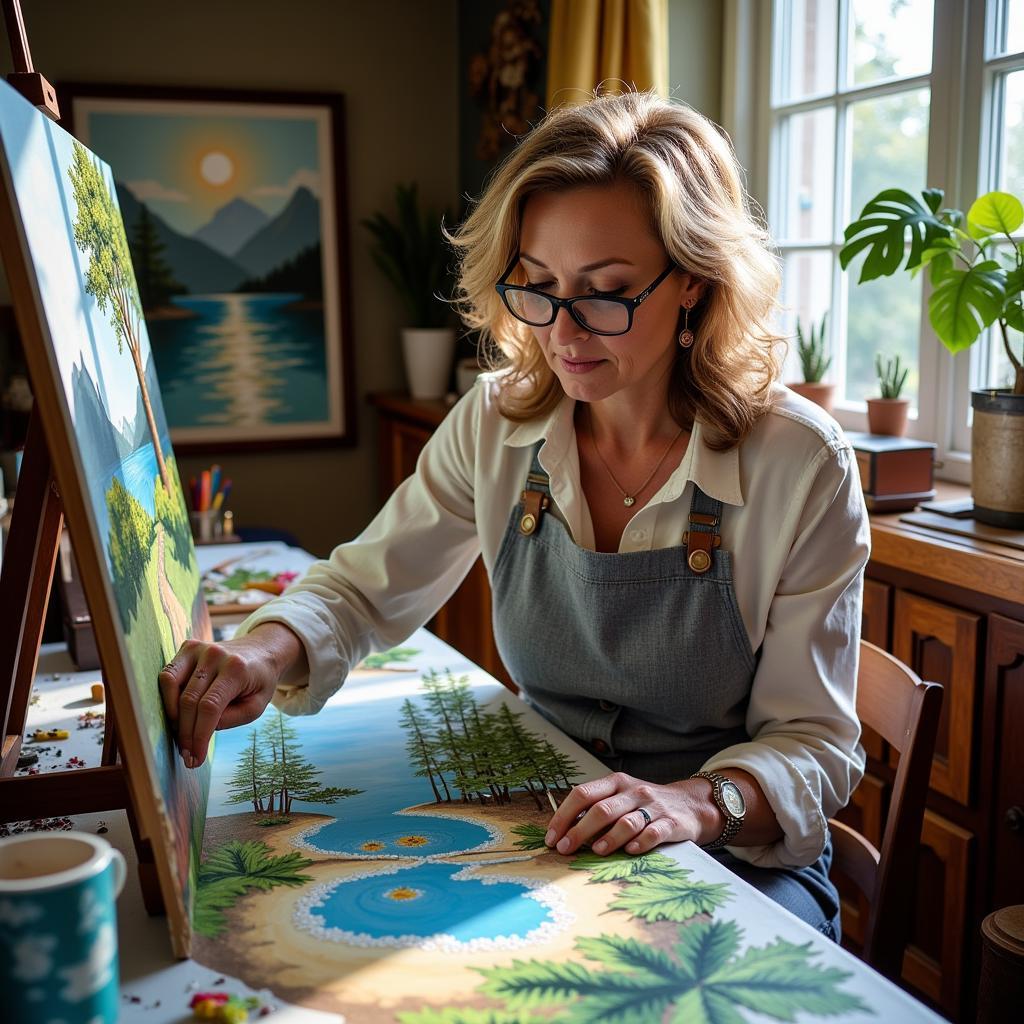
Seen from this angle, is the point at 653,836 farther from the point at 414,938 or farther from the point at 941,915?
the point at 941,915

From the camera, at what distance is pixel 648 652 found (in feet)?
4.58

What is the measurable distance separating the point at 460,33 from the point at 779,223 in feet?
5.67

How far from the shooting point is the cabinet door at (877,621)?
200 cm

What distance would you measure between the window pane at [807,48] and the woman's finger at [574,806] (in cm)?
210

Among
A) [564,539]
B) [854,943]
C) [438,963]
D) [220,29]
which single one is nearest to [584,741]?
[564,539]

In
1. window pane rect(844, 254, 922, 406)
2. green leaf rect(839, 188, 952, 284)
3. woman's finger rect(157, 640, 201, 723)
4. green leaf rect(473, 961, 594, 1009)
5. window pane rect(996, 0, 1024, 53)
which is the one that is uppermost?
window pane rect(996, 0, 1024, 53)

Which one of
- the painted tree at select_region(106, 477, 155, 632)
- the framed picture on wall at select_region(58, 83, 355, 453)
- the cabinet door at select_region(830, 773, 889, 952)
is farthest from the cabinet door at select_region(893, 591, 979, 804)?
the framed picture on wall at select_region(58, 83, 355, 453)

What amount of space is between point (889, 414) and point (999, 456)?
1.46 ft

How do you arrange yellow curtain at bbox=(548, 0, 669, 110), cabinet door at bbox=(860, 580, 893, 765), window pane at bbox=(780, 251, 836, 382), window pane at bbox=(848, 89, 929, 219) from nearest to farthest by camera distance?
cabinet door at bbox=(860, 580, 893, 765), window pane at bbox=(848, 89, 929, 219), yellow curtain at bbox=(548, 0, 669, 110), window pane at bbox=(780, 251, 836, 382)

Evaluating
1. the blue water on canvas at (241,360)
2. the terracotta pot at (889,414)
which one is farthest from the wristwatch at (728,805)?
the blue water on canvas at (241,360)

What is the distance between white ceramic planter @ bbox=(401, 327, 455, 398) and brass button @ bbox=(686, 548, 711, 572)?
2.68 metres

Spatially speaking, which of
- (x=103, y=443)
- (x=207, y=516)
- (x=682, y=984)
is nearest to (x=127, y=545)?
(x=103, y=443)

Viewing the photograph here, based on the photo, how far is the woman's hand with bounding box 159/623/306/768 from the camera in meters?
1.05

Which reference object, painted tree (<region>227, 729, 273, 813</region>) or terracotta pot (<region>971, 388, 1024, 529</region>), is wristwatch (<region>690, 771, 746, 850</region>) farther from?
terracotta pot (<region>971, 388, 1024, 529</region>)
